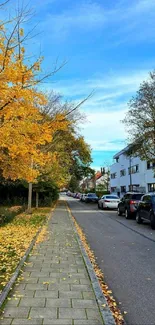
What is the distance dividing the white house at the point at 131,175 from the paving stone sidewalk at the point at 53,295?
29848 mm

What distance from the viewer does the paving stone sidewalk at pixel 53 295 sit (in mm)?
3715

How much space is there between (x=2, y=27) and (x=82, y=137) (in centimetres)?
2822

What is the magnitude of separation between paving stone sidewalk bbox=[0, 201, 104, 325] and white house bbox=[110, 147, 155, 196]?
97.9ft

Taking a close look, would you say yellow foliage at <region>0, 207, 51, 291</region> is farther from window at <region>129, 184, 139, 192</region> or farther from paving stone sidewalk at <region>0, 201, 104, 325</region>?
window at <region>129, 184, 139, 192</region>

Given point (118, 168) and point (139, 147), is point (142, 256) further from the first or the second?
point (118, 168)

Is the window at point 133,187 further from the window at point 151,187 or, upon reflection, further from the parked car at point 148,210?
the parked car at point 148,210

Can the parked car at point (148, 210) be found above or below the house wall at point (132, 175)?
below

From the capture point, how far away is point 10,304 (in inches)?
163

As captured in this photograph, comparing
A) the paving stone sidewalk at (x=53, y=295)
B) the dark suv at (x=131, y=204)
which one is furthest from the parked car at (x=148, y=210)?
the paving stone sidewalk at (x=53, y=295)

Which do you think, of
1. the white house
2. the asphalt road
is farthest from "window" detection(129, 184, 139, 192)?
the asphalt road

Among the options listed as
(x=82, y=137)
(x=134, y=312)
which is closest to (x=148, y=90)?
(x=82, y=137)

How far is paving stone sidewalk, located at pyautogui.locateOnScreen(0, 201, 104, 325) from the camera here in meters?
3.71

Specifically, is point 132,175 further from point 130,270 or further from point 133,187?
point 130,270

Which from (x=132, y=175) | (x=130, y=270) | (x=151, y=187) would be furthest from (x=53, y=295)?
(x=132, y=175)
